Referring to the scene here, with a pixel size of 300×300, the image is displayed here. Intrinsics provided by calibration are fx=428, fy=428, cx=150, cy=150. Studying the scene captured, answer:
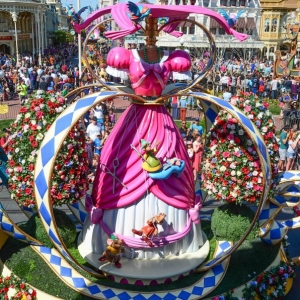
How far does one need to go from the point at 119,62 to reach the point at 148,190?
1679mm

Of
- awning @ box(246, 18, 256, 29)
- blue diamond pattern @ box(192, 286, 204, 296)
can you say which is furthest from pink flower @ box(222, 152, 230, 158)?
awning @ box(246, 18, 256, 29)

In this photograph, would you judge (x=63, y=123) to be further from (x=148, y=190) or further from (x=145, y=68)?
(x=148, y=190)

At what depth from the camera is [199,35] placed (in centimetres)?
3744

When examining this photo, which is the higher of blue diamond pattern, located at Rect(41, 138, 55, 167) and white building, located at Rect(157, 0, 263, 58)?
white building, located at Rect(157, 0, 263, 58)

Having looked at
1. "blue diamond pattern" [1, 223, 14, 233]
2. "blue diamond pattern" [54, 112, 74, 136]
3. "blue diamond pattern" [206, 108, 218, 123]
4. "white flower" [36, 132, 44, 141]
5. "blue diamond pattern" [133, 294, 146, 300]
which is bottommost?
"blue diamond pattern" [133, 294, 146, 300]

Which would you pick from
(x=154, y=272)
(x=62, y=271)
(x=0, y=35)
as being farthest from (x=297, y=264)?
(x=0, y=35)

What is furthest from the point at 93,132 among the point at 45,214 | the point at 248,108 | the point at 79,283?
the point at 45,214

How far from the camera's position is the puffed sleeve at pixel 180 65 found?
217 inches

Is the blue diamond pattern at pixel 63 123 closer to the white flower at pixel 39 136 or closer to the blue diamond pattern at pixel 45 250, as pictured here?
the white flower at pixel 39 136

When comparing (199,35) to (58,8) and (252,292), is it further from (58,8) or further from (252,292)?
(58,8)

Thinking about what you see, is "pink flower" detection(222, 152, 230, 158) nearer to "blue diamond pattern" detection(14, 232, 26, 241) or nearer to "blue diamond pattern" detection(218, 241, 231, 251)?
"blue diamond pattern" detection(218, 241, 231, 251)

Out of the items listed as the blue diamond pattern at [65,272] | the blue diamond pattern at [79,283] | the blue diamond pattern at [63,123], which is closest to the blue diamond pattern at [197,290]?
the blue diamond pattern at [79,283]

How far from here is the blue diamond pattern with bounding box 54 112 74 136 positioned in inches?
185

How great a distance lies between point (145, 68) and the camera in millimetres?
5422
